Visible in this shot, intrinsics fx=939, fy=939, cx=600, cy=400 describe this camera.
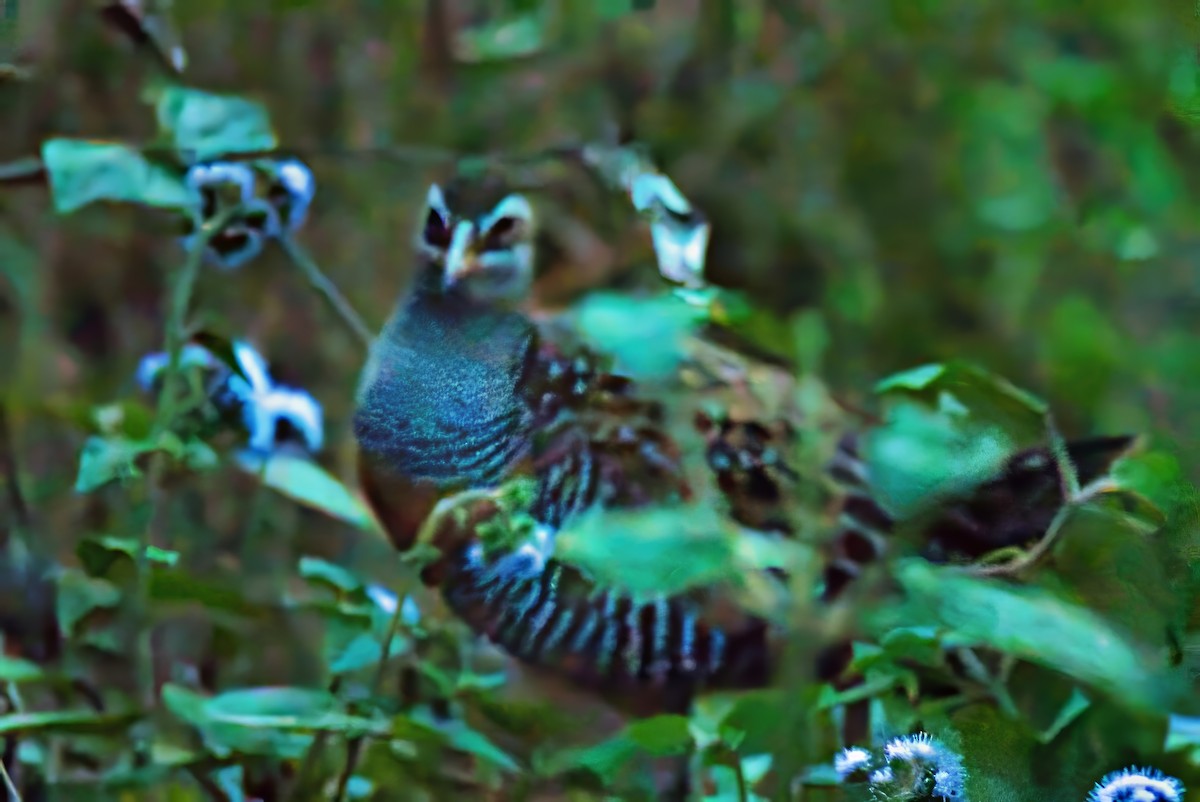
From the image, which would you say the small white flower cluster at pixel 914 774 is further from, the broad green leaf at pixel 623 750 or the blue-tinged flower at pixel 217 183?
the blue-tinged flower at pixel 217 183

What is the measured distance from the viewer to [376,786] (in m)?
0.62

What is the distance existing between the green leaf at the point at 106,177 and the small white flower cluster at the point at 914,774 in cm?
53

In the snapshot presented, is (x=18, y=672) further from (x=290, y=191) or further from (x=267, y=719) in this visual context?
(x=290, y=191)

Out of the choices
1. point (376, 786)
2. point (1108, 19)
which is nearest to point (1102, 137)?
point (1108, 19)

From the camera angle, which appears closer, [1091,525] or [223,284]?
[1091,525]

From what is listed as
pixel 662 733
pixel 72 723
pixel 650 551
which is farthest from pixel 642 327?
pixel 72 723

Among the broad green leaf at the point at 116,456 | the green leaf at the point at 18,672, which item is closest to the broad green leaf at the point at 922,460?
the broad green leaf at the point at 116,456

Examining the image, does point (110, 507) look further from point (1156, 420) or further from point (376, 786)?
point (1156, 420)

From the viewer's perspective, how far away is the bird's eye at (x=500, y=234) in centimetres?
68

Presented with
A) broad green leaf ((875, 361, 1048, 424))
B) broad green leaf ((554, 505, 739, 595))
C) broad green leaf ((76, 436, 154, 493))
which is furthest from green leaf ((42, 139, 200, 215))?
broad green leaf ((875, 361, 1048, 424))

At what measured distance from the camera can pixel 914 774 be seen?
0.40m

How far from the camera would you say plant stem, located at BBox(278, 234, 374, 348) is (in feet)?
2.39

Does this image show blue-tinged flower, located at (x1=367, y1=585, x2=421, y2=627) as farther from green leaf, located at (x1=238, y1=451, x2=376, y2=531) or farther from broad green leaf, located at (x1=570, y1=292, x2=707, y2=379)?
broad green leaf, located at (x1=570, y1=292, x2=707, y2=379)

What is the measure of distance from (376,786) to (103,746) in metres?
0.21
